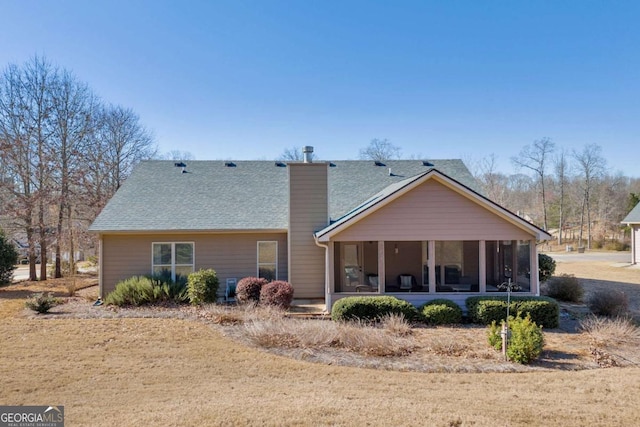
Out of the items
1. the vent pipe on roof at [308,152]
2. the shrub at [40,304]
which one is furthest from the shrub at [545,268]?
the shrub at [40,304]

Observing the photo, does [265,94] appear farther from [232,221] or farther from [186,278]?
[186,278]

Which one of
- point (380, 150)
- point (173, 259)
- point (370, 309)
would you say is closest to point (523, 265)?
point (370, 309)

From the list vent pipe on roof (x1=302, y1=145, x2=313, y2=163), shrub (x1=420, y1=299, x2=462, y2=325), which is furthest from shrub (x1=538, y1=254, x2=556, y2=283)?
vent pipe on roof (x1=302, y1=145, x2=313, y2=163)

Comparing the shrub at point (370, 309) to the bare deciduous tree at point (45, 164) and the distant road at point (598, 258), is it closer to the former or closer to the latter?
the bare deciduous tree at point (45, 164)

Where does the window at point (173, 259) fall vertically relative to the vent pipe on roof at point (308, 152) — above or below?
below

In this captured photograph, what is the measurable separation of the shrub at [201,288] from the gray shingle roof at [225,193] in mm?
1928

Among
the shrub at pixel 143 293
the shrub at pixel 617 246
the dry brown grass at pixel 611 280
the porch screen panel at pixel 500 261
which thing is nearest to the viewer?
the shrub at pixel 143 293

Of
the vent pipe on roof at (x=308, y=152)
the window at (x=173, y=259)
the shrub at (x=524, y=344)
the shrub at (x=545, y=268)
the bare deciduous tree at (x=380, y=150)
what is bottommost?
the shrub at (x=524, y=344)

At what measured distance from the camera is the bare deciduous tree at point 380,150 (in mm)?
46750

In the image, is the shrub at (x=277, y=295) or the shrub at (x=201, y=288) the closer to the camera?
the shrub at (x=277, y=295)

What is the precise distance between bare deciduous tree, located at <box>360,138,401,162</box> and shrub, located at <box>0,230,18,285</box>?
37082mm

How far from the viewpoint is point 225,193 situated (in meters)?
16.3

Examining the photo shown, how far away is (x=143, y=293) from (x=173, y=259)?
186cm

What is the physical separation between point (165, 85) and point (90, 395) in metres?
16.3
